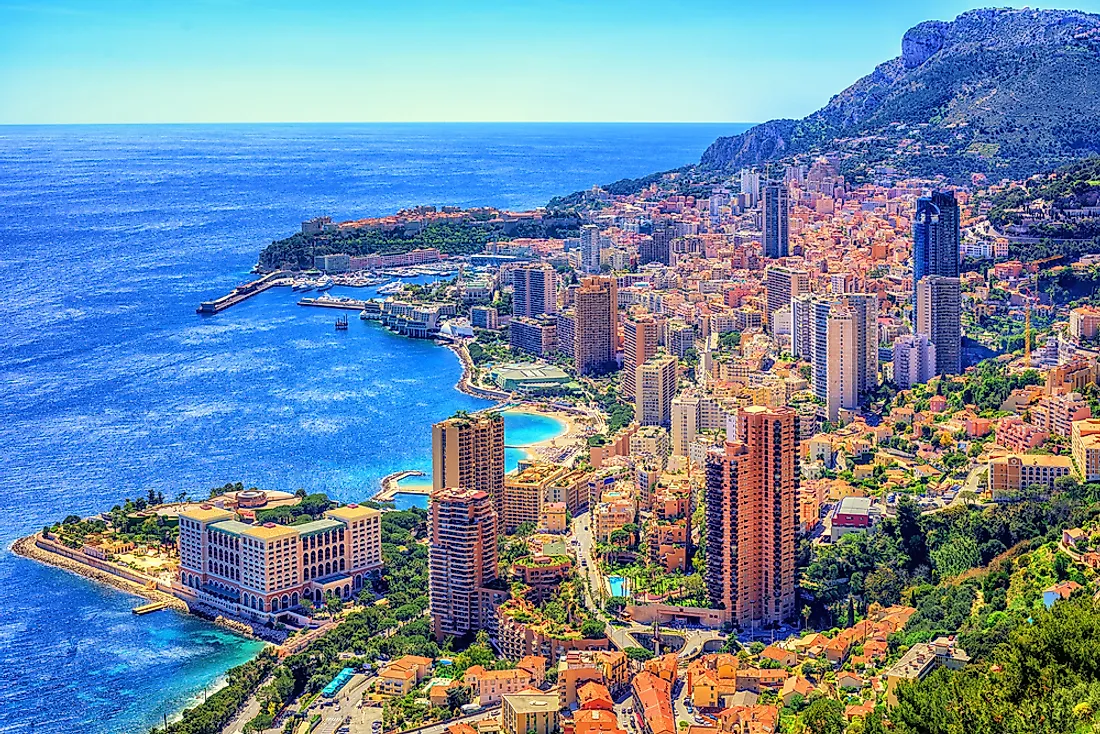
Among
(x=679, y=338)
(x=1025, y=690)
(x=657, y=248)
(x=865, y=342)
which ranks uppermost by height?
(x=657, y=248)

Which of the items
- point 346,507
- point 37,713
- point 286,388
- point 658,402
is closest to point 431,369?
point 286,388

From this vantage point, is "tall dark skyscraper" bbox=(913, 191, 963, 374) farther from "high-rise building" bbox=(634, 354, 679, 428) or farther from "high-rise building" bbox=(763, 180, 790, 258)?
"high-rise building" bbox=(763, 180, 790, 258)

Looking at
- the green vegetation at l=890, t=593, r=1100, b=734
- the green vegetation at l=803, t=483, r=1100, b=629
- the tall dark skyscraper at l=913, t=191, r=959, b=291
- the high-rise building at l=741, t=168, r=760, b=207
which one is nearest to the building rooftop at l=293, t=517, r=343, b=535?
the green vegetation at l=803, t=483, r=1100, b=629

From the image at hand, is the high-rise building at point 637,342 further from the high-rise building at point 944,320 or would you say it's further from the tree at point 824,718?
the tree at point 824,718

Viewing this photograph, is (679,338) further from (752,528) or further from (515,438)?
(752,528)

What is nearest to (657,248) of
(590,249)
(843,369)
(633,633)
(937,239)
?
(590,249)

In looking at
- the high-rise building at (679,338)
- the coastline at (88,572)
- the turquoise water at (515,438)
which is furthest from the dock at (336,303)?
the coastline at (88,572)
